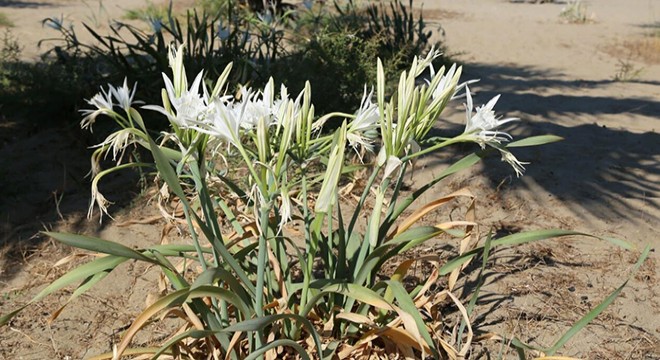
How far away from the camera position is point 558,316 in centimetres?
309

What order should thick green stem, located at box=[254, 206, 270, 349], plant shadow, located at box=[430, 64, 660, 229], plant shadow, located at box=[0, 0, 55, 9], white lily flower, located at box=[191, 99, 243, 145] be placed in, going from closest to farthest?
white lily flower, located at box=[191, 99, 243, 145], thick green stem, located at box=[254, 206, 270, 349], plant shadow, located at box=[430, 64, 660, 229], plant shadow, located at box=[0, 0, 55, 9]

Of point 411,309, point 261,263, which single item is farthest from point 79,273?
point 411,309

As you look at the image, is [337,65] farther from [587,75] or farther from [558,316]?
[587,75]

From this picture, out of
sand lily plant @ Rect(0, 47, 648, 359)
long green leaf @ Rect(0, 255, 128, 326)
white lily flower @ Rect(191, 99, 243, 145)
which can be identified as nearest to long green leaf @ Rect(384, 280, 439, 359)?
sand lily plant @ Rect(0, 47, 648, 359)

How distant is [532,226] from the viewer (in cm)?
395

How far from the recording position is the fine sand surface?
303 centimetres

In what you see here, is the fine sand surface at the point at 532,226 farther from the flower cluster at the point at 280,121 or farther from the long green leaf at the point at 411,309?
the flower cluster at the point at 280,121

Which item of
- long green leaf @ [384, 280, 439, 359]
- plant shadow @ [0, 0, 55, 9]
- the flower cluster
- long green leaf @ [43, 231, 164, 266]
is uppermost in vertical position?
the flower cluster

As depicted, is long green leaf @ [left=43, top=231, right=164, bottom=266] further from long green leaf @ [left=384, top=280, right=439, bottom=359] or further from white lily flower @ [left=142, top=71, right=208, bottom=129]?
long green leaf @ [left=384, top=280, right=439, bottom=359]

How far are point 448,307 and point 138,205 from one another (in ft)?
6.25

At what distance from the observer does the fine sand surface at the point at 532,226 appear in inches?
119

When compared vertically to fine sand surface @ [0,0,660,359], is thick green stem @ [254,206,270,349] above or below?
above

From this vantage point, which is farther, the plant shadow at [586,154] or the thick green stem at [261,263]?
the plant shadow at [586,154]

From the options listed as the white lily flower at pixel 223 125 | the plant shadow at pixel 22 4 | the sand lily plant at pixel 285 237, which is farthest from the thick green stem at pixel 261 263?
the plant shadow at pixel 22 4
